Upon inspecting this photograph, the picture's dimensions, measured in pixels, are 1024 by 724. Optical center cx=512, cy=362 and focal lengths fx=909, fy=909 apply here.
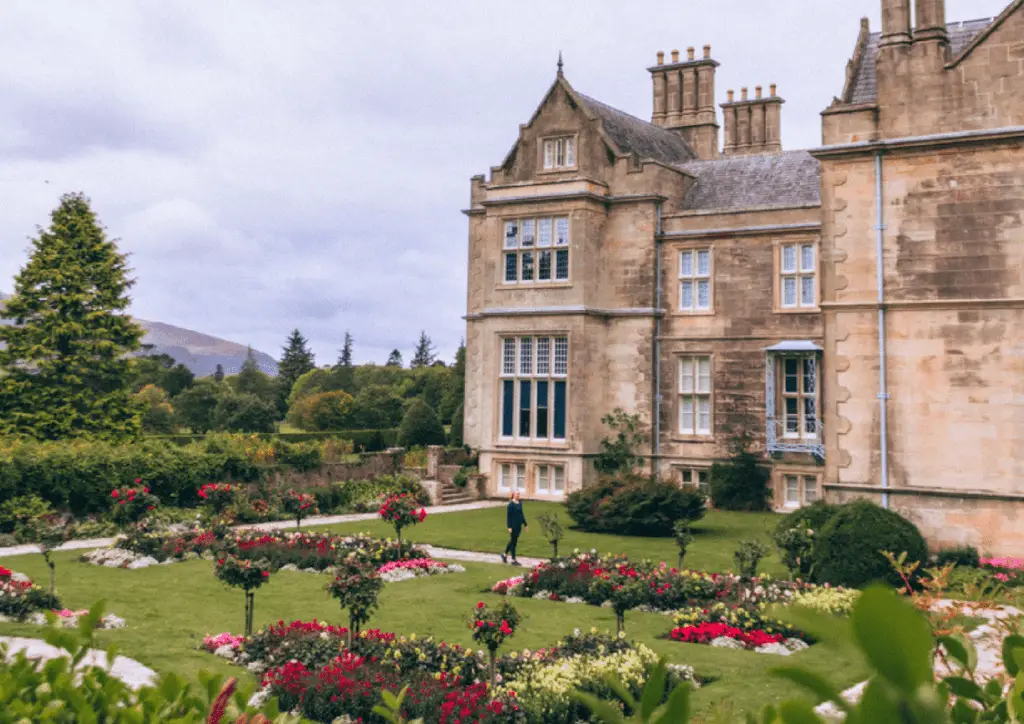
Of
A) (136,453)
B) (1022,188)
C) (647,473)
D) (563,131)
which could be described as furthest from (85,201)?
(1022,188)

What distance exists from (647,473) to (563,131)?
10.2 metres

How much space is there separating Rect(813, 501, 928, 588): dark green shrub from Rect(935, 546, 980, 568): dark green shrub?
2.57 ft

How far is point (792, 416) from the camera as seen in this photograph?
2462 cm

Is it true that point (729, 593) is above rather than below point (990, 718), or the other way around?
below

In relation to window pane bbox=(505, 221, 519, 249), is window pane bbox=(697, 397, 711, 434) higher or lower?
lower

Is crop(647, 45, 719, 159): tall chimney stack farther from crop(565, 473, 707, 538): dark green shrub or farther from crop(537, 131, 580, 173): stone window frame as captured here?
crop(565, 473, 707, 538): dark green shrub

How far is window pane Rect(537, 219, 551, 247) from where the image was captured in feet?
86.1

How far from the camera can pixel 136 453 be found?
894 inches

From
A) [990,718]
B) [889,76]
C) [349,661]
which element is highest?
[889,76]

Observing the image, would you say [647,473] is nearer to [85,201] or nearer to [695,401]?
[695,401]

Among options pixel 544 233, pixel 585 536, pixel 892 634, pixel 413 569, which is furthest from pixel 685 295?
pixel 892 634

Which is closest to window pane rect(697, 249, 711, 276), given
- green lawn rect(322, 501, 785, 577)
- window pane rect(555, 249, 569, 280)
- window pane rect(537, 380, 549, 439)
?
window pane rect(555, 249, 569, 280)

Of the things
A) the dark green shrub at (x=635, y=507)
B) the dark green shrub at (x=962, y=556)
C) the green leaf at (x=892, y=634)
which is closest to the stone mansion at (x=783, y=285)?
the dark green shrub at (x=962, y=556)

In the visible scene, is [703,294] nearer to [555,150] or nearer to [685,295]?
[685,295]
